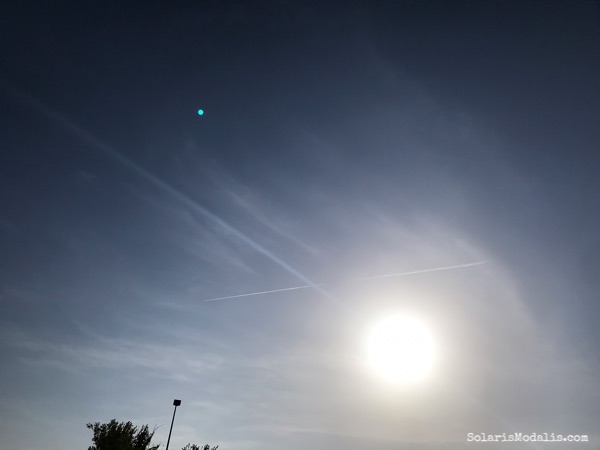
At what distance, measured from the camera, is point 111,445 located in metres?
30.8

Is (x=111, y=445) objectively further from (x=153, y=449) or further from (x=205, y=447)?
(x=205, y=447)

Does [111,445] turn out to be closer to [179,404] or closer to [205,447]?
[179,404]

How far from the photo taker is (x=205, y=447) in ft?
142

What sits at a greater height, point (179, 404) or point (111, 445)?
point (179, 404)

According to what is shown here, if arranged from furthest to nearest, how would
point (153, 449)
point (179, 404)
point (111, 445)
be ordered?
point (179, 404), point (153, 449), point (111, 445)

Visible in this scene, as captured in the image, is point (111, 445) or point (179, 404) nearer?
point (111, 445)

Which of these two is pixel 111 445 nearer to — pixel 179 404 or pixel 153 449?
pixel 153 449

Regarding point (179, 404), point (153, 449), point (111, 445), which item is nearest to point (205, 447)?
point (179, 404)

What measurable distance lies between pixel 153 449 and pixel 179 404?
7.95 meters

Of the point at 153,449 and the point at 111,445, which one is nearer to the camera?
the point at 111,445

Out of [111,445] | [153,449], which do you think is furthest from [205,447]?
[111,445]

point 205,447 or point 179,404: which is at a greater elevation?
point 179,404

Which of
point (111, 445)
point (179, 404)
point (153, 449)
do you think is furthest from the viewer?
point (179, 404)

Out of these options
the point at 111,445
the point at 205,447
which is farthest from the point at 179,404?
the point at 111,445
